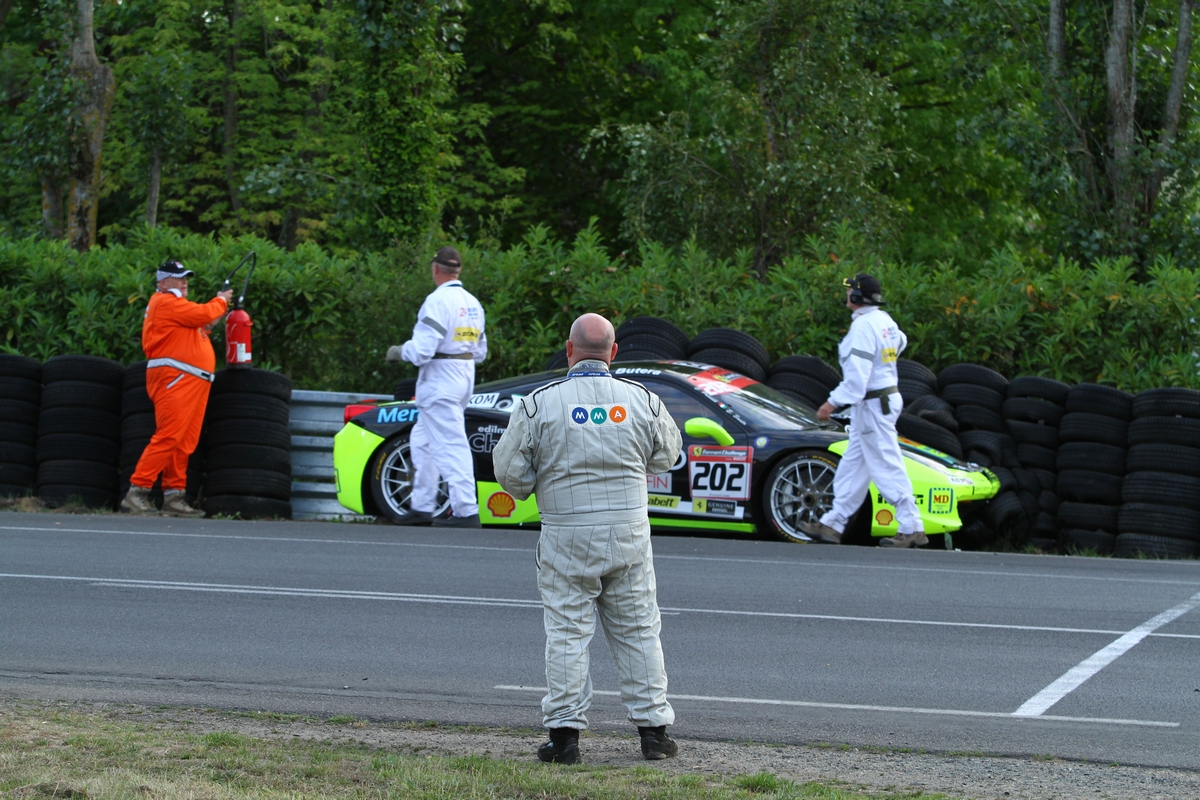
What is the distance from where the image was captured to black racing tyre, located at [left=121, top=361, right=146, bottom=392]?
1284 centimetres

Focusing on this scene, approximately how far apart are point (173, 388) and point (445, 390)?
268cm

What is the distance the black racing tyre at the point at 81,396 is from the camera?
12.8m

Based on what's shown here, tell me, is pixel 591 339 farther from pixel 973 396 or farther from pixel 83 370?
pixel 83 370

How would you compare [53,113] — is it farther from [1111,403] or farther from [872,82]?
[1111,403]

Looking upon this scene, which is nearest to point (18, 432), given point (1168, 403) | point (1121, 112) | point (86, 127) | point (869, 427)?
point (869, 427)

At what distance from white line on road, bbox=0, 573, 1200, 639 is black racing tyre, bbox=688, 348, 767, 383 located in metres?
4.92

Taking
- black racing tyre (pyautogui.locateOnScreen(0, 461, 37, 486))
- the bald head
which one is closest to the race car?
black racing tyre (pyautogui.locateOnScreen(0, 461, 37, 486))

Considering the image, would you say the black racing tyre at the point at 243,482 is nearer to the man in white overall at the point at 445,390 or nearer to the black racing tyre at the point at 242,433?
the black racing tyre at the point at 242,433

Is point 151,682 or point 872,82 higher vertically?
point 872,82

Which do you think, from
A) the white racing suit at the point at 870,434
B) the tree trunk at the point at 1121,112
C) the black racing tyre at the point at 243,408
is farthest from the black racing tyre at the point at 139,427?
the tree trunk at the point at 1121,112

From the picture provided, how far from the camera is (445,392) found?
11.5 metres

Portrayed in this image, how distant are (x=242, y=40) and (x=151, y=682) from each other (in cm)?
2693

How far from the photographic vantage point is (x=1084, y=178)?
18078 millimetres

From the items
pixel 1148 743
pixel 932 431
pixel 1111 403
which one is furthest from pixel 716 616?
pixel 1111 403
